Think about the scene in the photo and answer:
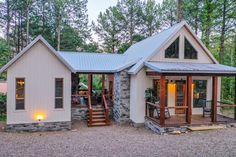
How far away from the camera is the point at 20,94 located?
10.4m

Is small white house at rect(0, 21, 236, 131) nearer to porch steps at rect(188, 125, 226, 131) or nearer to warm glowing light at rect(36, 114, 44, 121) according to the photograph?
warm glowing light at rect(36, 114, 44, 121)

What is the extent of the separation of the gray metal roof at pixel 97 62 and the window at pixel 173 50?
6.58 ft

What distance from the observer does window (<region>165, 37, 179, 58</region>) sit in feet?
39.7

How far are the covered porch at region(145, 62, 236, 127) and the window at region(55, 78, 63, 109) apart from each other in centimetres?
482

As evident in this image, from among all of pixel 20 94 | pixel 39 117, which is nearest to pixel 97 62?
pixel 39 117

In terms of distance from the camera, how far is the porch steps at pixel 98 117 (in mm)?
12148

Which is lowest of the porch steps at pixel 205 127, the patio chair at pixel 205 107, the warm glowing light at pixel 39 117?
the porch steps at pixel 205 127

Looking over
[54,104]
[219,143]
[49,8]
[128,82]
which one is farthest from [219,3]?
[49,8]

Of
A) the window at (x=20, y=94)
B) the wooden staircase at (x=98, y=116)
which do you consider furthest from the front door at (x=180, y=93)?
the window at (x=20, y=94)

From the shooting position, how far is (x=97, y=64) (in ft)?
47.8

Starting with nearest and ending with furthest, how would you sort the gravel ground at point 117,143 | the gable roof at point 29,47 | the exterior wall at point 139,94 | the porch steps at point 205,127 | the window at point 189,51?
1. the gravel ground at point 117,143
2. the gable roof at point 29,47
3. the porch steps at point 205,127
4. the exterior wall at point 139,94
5. the window at point 189,51

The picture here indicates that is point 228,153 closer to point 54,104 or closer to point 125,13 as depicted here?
point 54,104

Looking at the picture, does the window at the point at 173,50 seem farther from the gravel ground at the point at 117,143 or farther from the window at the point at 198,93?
the gravel ground at the point at 117,143

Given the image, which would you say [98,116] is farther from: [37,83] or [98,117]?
[37,83]
